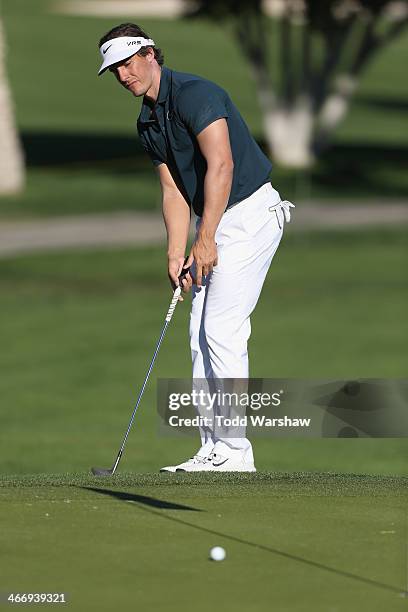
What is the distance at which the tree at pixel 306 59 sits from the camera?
34.9 m

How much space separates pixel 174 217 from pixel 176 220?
2 centimetres

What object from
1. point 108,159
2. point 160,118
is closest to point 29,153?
point 108,159

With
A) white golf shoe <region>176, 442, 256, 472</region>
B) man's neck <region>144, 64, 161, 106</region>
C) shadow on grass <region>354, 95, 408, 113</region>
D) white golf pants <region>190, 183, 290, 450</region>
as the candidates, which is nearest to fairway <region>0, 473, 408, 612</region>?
white golf shoe <region>176, 442, 256, 472</region>

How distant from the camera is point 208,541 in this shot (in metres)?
5.13

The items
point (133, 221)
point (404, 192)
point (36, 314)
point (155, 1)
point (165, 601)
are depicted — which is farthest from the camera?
point (155, 1)

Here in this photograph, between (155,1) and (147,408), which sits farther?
(155,1)

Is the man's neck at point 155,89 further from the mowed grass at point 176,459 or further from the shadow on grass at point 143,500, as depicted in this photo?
the shadow on grass at point 143,500

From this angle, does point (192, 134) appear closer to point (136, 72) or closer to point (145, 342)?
point (136, 72)

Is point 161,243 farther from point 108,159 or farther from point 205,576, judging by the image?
point 205,576

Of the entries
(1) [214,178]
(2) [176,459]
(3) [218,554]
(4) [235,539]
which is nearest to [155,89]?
(1) [214,178]

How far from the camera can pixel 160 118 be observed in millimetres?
6734

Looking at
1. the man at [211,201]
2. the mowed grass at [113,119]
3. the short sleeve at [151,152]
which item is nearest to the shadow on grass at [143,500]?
the man at [211,201]

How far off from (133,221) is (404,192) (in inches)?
319

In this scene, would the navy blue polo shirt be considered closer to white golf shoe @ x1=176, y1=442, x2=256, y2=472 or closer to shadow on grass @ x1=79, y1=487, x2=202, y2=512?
white golf shoe @ x1=176, y1=442, x2=256, y2=472
